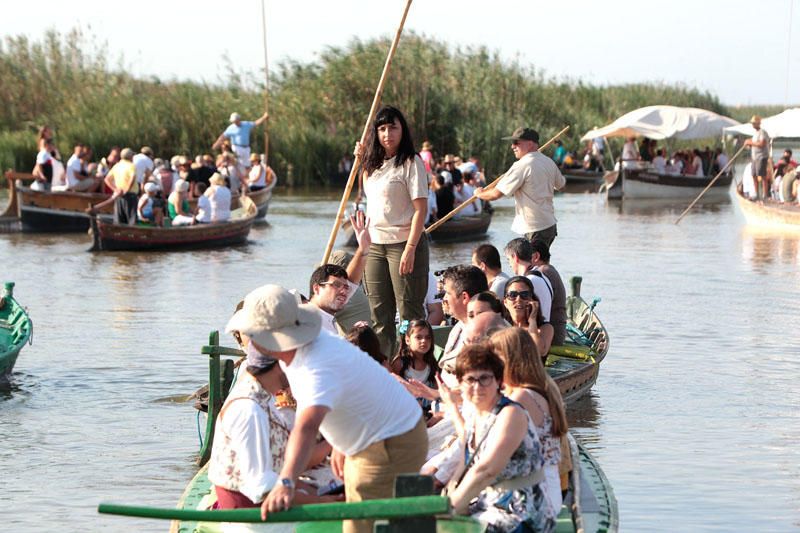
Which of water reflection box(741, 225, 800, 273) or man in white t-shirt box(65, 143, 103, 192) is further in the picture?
man in white t-shirt box(65, 143, 103, 192)

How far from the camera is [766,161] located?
28328mm

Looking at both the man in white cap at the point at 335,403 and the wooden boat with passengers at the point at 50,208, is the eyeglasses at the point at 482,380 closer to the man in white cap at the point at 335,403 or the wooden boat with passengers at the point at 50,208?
the man in white cap at the point at 335,403

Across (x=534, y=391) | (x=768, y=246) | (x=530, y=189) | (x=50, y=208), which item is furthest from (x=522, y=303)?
(x=50, y=208)

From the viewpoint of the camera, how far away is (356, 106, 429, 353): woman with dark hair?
26.7 feet

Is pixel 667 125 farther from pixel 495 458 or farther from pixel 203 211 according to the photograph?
pixel 495 458

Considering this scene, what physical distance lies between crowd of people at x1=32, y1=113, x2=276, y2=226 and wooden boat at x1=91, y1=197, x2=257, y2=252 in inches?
8.4

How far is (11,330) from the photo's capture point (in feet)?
37.2

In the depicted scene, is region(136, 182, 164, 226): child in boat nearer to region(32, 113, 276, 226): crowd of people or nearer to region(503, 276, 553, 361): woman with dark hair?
region(32, 113, 276, 226): crowd of people

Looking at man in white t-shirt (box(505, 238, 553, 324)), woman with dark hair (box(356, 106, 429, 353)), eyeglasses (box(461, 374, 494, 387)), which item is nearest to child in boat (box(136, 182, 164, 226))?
man in white t-shirt (box(505, 238, 553, 324))

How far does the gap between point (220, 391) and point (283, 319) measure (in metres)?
3.66

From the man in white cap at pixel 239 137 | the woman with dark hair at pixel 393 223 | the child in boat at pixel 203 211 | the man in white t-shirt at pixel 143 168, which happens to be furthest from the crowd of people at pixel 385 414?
the man in white cap at pixel 239 137

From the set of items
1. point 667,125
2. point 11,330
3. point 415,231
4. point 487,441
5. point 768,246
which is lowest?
point 768,246

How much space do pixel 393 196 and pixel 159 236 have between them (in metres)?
14.4

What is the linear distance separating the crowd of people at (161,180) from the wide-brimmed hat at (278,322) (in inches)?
702
